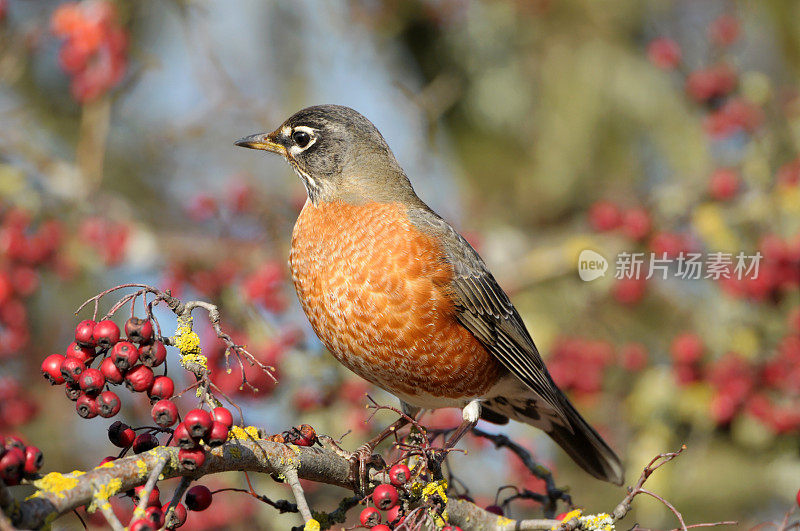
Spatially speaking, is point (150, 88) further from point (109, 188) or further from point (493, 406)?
point (493, 406)

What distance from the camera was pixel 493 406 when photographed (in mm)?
4176

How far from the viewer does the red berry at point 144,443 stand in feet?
6.49

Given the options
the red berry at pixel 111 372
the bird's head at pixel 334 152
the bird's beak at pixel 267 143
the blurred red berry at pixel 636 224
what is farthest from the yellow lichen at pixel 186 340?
the blurred red berry at pixel 636 224

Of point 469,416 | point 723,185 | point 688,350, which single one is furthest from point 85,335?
point 723,185

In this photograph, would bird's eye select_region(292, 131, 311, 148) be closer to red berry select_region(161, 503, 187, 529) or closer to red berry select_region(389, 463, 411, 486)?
red berry select_region(389, 463, 411, 486)

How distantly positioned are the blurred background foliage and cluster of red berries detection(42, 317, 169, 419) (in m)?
2.31

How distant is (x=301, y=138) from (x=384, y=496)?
2.29m

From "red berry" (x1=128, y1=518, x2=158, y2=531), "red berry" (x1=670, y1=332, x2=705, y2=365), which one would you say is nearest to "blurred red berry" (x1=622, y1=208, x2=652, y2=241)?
"red berry" (x1=670, y1=332, x2=705, y2=365)

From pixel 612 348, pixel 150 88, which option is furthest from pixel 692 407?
pixel 150 88

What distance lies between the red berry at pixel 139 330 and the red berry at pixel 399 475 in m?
0.86

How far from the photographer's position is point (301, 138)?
4.18 m

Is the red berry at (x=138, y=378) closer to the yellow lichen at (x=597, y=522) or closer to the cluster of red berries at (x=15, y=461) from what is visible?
the cluster of red berries at (x=15, y=461)

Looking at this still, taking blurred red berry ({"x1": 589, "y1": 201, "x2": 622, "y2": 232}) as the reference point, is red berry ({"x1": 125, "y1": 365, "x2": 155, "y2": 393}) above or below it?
above

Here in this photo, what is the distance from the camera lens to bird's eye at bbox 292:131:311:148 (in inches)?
164
